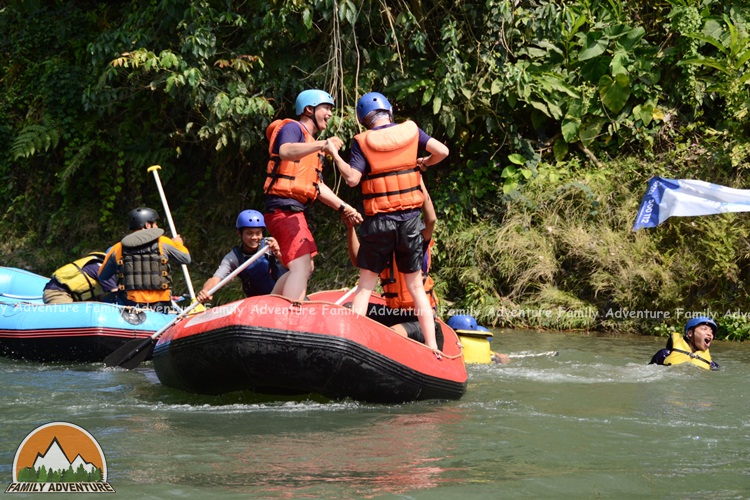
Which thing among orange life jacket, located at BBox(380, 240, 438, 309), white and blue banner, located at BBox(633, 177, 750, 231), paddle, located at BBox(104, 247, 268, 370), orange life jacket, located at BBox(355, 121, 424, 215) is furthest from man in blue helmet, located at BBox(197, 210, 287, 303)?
white and blue banner, located at BBox(633, 177, 750, 231)

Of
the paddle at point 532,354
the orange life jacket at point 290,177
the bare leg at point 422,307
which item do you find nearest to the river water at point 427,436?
the bare leg at point 422,307

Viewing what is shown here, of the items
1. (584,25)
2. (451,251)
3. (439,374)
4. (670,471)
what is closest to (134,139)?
(451,251)

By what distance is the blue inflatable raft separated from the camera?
805 cm

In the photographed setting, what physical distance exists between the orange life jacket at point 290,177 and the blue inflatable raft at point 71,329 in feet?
7.52

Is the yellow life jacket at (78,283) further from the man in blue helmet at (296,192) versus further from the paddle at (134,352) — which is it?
the man in blue helmet at (296,192)

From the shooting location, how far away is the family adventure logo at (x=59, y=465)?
4164 mm

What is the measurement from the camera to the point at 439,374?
20.4 ft

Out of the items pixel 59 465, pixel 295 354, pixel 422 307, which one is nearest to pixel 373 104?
pixel 422 307

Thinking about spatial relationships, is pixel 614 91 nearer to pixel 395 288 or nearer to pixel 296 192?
pixel 395 288

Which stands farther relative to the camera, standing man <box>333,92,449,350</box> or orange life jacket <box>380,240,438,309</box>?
orange life jacket <box>380,240,438,309</box>

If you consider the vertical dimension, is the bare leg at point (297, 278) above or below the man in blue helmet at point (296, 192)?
below

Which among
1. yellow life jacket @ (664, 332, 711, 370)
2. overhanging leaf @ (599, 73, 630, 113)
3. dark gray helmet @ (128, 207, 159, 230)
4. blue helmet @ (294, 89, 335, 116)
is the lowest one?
yellow life jacket @ (664, 332, 711, 370)

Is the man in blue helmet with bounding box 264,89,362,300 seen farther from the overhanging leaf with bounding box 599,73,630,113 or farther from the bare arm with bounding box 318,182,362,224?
the overhanging leaf with bounding box 599,73,630,113

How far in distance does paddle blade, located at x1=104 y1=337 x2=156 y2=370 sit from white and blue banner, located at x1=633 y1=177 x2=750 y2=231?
197 inches
